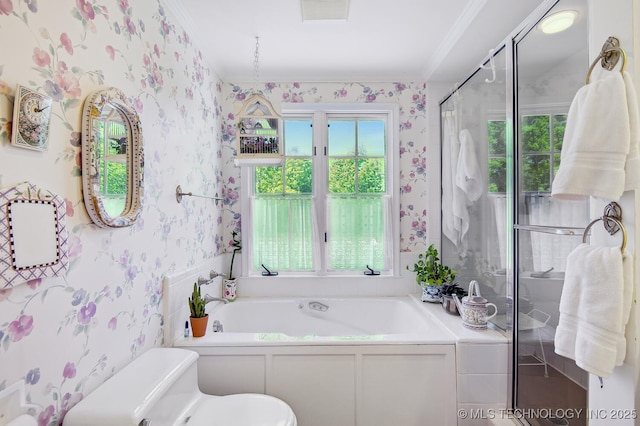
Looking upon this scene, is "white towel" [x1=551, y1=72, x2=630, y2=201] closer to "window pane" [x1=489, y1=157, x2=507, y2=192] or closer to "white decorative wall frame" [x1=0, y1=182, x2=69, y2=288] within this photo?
"window pane" [x1=489, y1=157, x2=507, y2=192]

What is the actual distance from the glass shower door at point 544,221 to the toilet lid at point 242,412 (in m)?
1.17

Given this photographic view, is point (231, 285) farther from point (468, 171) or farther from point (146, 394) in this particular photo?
point (468, 171)

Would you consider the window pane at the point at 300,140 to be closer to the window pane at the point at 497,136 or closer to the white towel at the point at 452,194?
the white towel at the point at 452,194

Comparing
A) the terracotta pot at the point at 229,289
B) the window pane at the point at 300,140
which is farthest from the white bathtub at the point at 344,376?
the window pane at the point at 300,140

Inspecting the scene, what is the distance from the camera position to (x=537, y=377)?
149cm

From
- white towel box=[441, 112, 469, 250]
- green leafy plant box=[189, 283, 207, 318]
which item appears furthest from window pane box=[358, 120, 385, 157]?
green leafy plant box=[189, 283, 207, 318]

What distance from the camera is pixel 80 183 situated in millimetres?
1046

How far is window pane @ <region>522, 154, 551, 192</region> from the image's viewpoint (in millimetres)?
1433

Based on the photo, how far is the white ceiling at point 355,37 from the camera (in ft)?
5.71

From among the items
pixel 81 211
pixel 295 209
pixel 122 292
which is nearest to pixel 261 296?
pixel 295 209

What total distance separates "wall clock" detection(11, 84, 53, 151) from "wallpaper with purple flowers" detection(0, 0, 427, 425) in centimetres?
2

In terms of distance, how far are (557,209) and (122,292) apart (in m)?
1.89

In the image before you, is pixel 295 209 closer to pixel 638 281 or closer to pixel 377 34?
pixel 377 34

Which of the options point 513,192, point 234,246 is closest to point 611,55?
point 513,192
